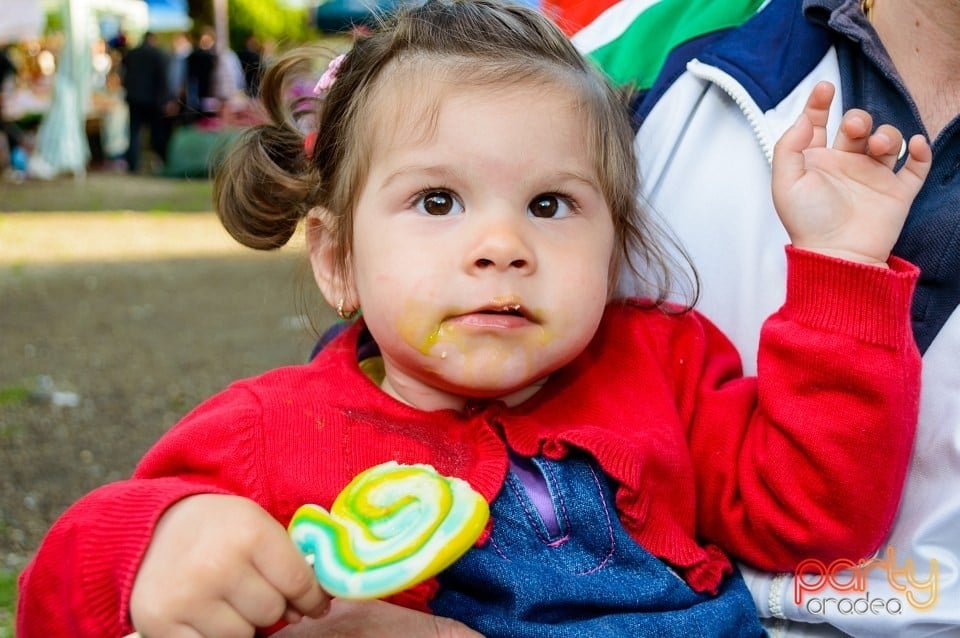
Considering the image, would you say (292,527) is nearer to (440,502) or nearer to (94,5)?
(440,502)

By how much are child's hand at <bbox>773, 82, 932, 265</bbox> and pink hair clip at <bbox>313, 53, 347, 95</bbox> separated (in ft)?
2.54

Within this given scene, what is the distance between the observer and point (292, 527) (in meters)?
1.40

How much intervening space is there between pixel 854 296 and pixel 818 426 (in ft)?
0.66

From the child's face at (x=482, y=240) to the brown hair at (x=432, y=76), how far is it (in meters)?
0.05

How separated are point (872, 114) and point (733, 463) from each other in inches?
24.0

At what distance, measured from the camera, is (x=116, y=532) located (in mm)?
1421

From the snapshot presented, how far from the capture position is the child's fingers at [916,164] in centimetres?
166

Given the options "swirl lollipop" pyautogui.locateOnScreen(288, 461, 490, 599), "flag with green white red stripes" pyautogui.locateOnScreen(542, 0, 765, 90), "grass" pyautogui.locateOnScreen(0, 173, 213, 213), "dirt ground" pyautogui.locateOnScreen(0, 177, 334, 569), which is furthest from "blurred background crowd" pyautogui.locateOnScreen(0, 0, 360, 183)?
"swirl lollipop" pyautogui.locateOnScreen(288, 461, 490, 599)

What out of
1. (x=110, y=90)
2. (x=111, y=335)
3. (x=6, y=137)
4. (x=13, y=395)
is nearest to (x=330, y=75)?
(x=13, y=395)

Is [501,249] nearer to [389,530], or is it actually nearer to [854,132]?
[389,530]

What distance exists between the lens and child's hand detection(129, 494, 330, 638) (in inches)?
52.1

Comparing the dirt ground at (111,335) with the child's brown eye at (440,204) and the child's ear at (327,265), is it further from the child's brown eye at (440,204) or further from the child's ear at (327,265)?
the child's brown eye at (440,204)

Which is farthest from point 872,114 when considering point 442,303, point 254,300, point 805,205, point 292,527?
point 254,300

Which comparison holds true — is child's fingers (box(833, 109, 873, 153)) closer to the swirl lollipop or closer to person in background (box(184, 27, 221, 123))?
the swirl lollipop
